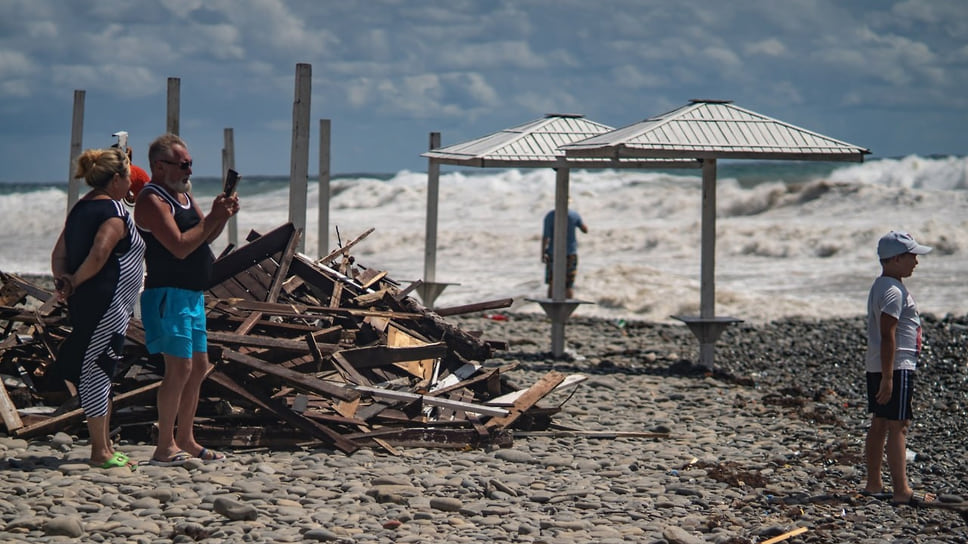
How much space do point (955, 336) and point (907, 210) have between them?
26.1 m

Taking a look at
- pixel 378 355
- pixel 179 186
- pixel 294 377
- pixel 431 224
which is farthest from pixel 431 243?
pixel 179 186

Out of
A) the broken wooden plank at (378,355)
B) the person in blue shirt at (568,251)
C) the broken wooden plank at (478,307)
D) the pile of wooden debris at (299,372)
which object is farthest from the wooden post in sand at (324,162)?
the broken wooden plank at (378,355)

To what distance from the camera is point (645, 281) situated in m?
22.0

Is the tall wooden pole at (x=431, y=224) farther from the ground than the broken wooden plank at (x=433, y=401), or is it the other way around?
the tall wooden pole at (x=431, y=224)

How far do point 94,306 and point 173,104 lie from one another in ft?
18.1

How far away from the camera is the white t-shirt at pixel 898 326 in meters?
6.67

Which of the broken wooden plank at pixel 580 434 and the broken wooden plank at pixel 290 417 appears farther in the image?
the broken wooden plank at pixel 580 434

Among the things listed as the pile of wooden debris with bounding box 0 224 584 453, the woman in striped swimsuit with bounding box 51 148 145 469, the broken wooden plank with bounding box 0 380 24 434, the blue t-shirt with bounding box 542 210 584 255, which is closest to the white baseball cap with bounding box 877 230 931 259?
the pile of wooden debris with bounding box 0 224 584 453

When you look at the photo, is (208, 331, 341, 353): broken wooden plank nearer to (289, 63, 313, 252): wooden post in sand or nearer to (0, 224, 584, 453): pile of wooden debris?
(0, 224, 584, 453): pile of wooden debris

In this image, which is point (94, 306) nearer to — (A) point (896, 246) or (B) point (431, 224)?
(A) point (896, 246)

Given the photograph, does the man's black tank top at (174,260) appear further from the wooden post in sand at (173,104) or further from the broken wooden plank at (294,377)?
the wooden post in sand at (173,104)

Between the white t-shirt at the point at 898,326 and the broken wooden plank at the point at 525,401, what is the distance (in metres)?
2.78

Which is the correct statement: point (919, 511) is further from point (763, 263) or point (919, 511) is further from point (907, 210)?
point (907, 210)

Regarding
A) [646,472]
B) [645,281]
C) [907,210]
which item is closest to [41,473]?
[646,472]
